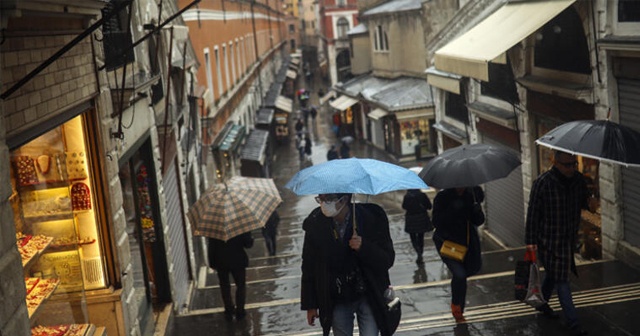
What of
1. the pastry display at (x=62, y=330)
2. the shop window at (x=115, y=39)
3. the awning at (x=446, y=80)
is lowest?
the pastry display at (x=62, y=330)

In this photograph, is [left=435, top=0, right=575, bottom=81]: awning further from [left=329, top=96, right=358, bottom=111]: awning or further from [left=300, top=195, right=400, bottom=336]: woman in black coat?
[left=329, top=96, right=358, bottom=111]: awning

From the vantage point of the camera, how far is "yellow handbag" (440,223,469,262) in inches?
295

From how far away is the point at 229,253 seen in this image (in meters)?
9.12

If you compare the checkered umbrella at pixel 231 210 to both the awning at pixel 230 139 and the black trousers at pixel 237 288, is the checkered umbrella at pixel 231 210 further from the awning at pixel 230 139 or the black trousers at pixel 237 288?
the awning at pixel 230 139

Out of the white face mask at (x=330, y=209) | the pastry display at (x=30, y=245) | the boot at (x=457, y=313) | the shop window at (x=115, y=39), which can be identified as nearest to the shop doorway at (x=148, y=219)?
the shop window at (x=115, y=39)

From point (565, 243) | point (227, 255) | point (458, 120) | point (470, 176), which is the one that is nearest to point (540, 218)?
point (565, 243)

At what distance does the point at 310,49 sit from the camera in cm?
10125

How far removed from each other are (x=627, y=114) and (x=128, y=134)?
20.9ft

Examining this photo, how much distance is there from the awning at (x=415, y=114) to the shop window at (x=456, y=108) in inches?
343

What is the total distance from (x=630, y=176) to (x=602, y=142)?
124 inches

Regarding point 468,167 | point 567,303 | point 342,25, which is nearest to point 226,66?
point 468,167

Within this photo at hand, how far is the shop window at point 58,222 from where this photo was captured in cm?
542

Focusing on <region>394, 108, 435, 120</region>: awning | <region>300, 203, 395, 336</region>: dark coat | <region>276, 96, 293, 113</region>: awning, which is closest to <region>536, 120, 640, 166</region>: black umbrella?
<region>300, 203, 395, 336</region>: dark coat

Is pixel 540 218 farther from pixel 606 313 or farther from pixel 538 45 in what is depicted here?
pixel 538 45
